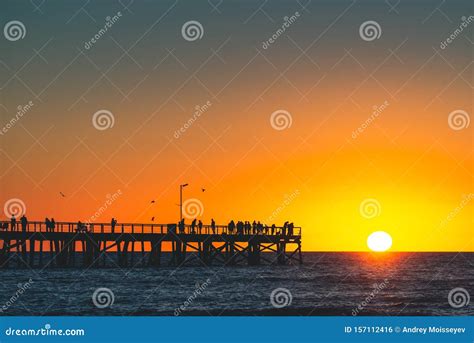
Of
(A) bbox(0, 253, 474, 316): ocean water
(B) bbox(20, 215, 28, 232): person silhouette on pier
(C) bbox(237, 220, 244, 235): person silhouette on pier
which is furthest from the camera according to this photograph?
(C) bbox(237, 220, 244, 235): person silhouette on pier

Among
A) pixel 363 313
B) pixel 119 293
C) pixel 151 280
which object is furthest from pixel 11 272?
pixel 363 313

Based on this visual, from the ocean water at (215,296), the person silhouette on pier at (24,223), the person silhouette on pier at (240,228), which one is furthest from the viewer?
the person silhouette on pier at (240,228)

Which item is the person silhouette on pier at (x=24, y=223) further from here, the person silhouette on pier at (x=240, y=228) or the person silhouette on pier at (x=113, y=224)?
the person silhouette on pier at (x=240, y=228)

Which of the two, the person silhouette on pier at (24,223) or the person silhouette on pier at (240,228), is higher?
the person silhouette on pier at (240,228)

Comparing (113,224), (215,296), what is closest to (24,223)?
(113,224)

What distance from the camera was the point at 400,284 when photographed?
64562mm

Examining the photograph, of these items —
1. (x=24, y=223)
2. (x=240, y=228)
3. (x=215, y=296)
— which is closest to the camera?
(x=215, y=296)

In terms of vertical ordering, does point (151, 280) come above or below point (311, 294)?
below

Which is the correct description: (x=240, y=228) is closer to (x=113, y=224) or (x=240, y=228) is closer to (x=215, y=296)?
(x=113, y=224)

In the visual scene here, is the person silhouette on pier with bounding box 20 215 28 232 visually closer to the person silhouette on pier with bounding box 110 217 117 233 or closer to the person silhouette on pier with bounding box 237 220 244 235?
the person silhouette on pier with bounding box 110 217 117 233

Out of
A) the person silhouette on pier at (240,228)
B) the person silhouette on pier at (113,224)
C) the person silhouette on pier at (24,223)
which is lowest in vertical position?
the person silhouette on pier at (24,223)

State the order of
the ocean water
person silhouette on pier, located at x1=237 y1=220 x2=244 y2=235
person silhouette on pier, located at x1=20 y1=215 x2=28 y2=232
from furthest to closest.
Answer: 1. person silhouette on pier, located at x1=237 y1=220 x2=244 y2=235
2. person silhouette on pier, located at x1=20 y1=215 x2=28 y2=232
3. the ocean water
